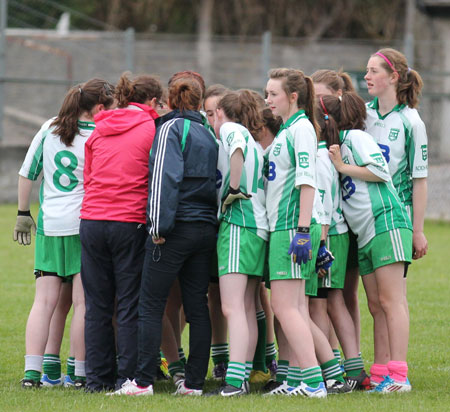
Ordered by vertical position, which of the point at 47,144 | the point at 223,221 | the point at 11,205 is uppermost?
the point at 47,144

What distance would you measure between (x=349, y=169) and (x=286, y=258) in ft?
2.56

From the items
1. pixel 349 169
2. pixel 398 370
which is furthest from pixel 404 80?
pixel 398 370

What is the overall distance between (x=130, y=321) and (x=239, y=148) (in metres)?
1.29

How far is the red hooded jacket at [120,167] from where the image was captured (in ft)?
18.8

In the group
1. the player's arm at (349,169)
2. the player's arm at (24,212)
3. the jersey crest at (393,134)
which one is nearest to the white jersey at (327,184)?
the player's arm at (349,169)

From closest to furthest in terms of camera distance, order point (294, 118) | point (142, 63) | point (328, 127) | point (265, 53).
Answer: point (294, 118), point (328, 127), point (265, 53), point (142, 63)

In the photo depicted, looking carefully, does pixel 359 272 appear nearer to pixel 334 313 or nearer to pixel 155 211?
pixel 334 313

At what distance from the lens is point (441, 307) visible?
30.4ft

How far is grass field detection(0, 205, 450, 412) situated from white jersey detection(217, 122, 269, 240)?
3.56 feet

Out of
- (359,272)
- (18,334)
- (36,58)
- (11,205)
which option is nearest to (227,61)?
(36,58)

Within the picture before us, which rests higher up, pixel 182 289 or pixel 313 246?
pixel 313 246

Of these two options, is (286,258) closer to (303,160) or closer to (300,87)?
(303,160)

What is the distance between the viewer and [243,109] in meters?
5.88

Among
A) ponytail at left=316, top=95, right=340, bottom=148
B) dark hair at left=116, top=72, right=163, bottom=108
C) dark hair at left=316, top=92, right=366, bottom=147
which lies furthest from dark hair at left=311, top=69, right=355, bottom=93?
dark hair at left=116, top=72, right=163, bottom=108
